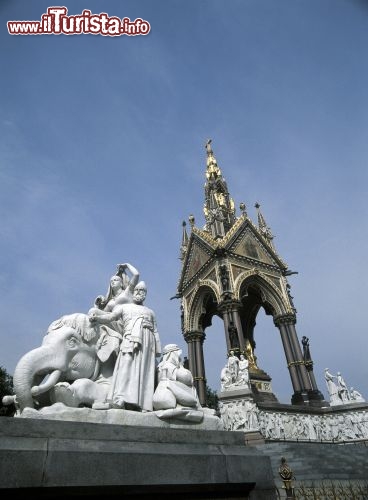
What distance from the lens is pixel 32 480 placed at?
7.88ft

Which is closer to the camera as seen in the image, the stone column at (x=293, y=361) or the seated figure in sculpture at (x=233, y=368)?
the seated figure in sculpture at (x=233, y=368)

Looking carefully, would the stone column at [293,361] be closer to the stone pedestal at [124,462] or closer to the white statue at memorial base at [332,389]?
the white statue at memorial base at [332,389]

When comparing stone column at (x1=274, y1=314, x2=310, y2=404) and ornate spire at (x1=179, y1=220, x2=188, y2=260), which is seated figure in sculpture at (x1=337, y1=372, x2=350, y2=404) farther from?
ornate spire at (x1=179, y1=220, x2=188, y2=260)

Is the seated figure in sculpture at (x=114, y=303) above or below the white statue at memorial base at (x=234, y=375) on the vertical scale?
below

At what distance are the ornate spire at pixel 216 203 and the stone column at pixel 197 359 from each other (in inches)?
278

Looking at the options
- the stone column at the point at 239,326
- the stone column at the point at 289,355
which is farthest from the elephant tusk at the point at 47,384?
the stone column at the point at 289,355

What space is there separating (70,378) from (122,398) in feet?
1.85

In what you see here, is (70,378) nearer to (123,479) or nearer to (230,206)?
(123,479)

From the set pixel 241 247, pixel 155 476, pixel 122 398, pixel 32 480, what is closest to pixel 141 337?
pixel 122 398

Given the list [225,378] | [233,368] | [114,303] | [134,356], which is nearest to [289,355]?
[233,368]

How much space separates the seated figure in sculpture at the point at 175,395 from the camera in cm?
345

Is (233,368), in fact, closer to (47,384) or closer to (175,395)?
(175,395)

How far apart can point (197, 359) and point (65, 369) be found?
2096 cm

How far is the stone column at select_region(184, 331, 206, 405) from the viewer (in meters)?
22.1
